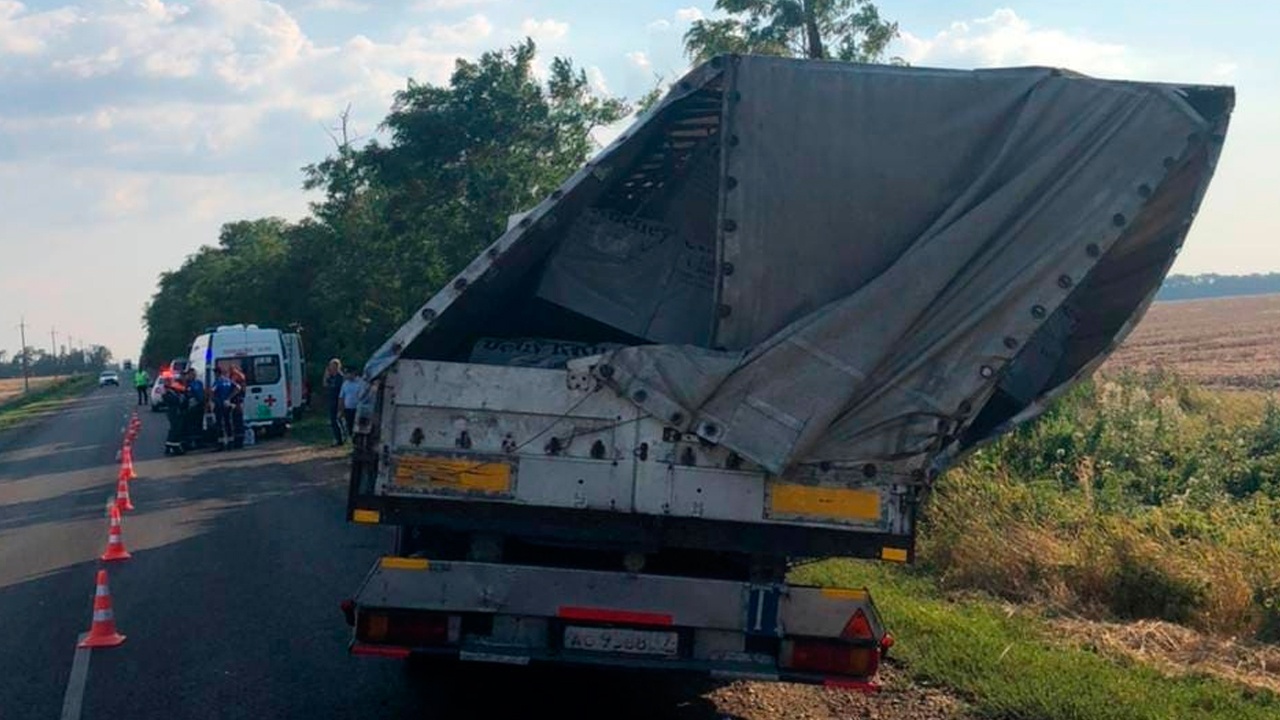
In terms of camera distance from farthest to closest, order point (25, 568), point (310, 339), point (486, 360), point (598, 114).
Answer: point (310, 339)
point (598, 114)
point (25, 568)
point (486, 360)

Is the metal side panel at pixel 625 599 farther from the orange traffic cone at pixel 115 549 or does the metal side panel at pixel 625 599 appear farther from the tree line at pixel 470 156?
the tree line at pixel 470 156

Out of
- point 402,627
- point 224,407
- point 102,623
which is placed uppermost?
point 224,407

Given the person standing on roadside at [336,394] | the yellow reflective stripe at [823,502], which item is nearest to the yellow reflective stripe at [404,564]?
the yellow reflective stripe at [823,502]

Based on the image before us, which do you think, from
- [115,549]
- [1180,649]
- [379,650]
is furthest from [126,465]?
[1180,649]

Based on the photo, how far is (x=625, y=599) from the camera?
6301 mm

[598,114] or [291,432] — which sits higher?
[598,114]

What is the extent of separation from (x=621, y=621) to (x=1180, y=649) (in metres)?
4.26

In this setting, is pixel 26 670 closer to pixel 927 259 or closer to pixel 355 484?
pixel 355 484

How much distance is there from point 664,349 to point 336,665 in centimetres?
322

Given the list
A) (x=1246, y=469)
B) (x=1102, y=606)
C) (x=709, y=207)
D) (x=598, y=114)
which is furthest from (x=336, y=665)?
(x=598, y=114)

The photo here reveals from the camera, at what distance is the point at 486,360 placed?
7523mm

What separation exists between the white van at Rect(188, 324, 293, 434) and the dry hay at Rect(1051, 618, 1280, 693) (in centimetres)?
2259

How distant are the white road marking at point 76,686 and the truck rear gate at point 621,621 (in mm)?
1888

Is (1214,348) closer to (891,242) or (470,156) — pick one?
(470,156)
